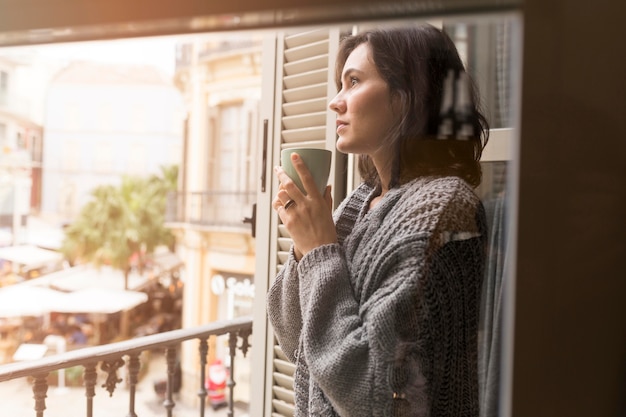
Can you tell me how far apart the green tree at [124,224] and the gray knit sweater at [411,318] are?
2438mm

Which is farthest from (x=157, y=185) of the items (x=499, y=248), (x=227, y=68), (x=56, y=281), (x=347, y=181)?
(x=499, y=248)

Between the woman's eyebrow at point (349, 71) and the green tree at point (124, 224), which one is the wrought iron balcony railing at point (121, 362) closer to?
the woman's eyebrow at point (349, 71)

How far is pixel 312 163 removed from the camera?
1.71 ft

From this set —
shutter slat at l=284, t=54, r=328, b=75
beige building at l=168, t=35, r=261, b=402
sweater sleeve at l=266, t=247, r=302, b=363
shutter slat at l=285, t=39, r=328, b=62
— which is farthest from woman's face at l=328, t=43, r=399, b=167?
beige building at l=168, t=35, r=261, b=402

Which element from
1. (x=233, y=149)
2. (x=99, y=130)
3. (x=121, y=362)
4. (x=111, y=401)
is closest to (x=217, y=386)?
(x=111, y=401)

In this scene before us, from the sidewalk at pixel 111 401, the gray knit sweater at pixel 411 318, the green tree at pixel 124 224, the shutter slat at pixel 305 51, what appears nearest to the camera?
the gray knit sweater at pixel 411 318

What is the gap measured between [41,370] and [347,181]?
2.76 feet

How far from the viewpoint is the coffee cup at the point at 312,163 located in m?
0.52

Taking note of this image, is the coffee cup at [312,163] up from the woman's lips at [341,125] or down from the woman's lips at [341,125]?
down

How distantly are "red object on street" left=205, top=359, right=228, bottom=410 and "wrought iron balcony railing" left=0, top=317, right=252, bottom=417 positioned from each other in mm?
256

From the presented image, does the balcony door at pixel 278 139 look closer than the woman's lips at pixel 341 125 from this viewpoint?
No

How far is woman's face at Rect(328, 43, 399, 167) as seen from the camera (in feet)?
1.74

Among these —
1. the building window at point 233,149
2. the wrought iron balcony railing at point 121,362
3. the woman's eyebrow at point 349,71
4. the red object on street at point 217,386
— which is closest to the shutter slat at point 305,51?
the woman's eyebrow at point 349,71

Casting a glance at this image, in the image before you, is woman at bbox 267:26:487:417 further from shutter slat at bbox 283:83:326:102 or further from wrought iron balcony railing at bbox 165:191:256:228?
wrought iron balcony railing at bbox 165:191:256:228
